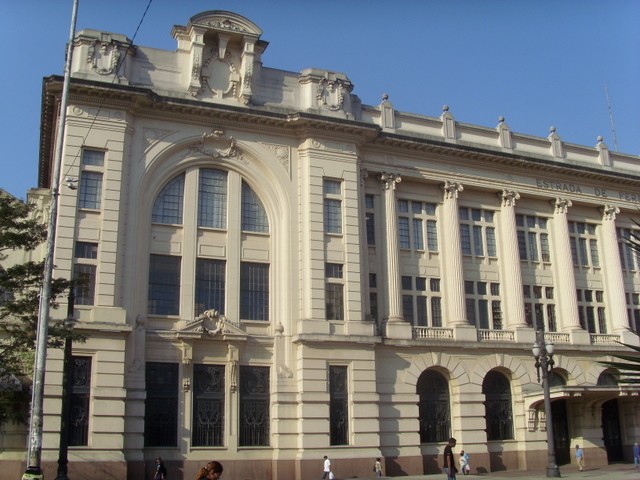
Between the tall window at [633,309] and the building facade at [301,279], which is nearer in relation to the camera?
the building facade at [301,279]

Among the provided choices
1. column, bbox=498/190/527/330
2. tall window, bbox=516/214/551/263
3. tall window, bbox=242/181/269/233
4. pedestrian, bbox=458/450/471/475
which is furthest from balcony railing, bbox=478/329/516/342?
tall window, bbox=242/181/269/233

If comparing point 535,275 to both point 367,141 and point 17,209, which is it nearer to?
point 367,141

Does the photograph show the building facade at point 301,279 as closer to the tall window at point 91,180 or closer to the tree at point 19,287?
the tall window at point 91,180

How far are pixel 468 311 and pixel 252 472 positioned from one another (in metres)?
15.4

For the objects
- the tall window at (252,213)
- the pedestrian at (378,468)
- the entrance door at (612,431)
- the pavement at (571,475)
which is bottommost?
the pavement at (571,475)

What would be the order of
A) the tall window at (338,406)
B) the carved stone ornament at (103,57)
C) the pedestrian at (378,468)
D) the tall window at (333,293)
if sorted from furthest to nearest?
1. the tall window at (333,293)
2. the carved stone ornament at (103,57)
3. the tall window at (338,406)
4. the pedestrian at (378,468)

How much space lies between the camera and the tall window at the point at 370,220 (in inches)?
1545

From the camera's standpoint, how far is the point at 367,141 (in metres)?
39.6

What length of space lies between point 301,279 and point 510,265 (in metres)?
13.3

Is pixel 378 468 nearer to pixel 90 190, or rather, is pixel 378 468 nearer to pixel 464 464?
pixel 464 464

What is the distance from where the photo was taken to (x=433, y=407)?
37.6 m

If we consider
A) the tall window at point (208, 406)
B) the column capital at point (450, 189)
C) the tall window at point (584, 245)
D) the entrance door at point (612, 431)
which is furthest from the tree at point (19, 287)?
the tall window at point (584, 245)

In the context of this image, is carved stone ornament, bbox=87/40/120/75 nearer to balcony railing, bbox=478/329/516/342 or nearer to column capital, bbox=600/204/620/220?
balcony railing, bbox=478/329/516/342

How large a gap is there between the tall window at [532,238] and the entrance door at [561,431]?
28.6 ft
